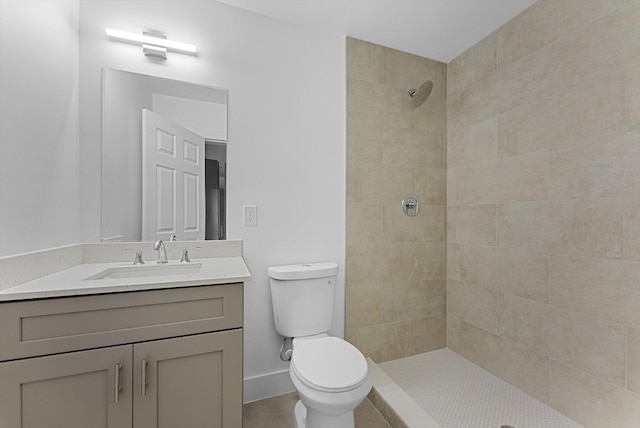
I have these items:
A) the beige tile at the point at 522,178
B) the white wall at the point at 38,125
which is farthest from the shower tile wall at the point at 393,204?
the white wall at the point at 38,125

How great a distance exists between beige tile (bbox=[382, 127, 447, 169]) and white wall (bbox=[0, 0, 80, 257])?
1855 mm

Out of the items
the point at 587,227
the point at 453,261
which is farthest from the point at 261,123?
the point at 587,227

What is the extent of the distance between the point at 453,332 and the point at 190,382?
6.38ft

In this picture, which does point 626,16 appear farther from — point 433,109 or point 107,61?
point 107,61

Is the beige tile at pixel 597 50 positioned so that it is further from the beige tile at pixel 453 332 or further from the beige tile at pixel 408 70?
the beige tile at pixel 453 332

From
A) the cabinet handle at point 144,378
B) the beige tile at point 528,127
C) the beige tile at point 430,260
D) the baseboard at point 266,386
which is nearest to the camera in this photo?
the cabinet handle at point 144,378

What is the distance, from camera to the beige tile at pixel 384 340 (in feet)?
6.69

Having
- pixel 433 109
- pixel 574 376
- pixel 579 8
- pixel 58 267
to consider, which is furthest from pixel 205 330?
pixel 579 8

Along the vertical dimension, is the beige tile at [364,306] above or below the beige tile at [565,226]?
below

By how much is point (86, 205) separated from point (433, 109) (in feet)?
7.90

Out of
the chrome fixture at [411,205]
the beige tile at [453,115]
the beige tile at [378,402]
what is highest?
the beige tile at [453,115]

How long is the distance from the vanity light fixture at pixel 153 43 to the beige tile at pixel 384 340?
2.06 metres

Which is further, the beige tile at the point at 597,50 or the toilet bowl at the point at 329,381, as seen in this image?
the beige tile at the point at 597,50

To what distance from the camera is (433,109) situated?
229cm
